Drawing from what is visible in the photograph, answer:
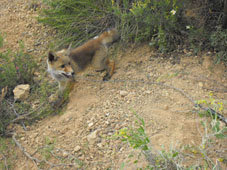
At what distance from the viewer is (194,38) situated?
183 inches

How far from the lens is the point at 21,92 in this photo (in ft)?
15.4

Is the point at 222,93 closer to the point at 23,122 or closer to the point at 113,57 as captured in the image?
the point at 113,57

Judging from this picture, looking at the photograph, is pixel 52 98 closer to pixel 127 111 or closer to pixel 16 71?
pixel 16 71

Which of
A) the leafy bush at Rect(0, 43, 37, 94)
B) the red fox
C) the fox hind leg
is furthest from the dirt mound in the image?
the leafy bush at Rect(0, 43, 37, 94)

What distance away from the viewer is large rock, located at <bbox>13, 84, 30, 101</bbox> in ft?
15.3

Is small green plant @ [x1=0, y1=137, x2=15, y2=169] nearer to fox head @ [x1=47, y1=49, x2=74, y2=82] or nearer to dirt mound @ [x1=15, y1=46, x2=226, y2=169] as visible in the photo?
dirt mound @ [x1=15, y1=46, x2=226, y2=169]

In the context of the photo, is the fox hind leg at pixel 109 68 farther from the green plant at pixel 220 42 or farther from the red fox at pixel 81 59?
the green plant at pixel 220 42

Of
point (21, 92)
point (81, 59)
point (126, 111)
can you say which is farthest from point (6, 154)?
point (81, 59)

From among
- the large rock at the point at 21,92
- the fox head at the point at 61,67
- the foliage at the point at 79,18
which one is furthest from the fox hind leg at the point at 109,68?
the large rock at the point at 21,92

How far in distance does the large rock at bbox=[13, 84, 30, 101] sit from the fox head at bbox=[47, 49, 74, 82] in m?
0.58

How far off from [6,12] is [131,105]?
4916 mm

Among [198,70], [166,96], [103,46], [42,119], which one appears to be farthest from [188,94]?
[42,119]

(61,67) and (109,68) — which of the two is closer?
(61,67)

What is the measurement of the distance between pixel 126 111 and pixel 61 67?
6.03 ft
